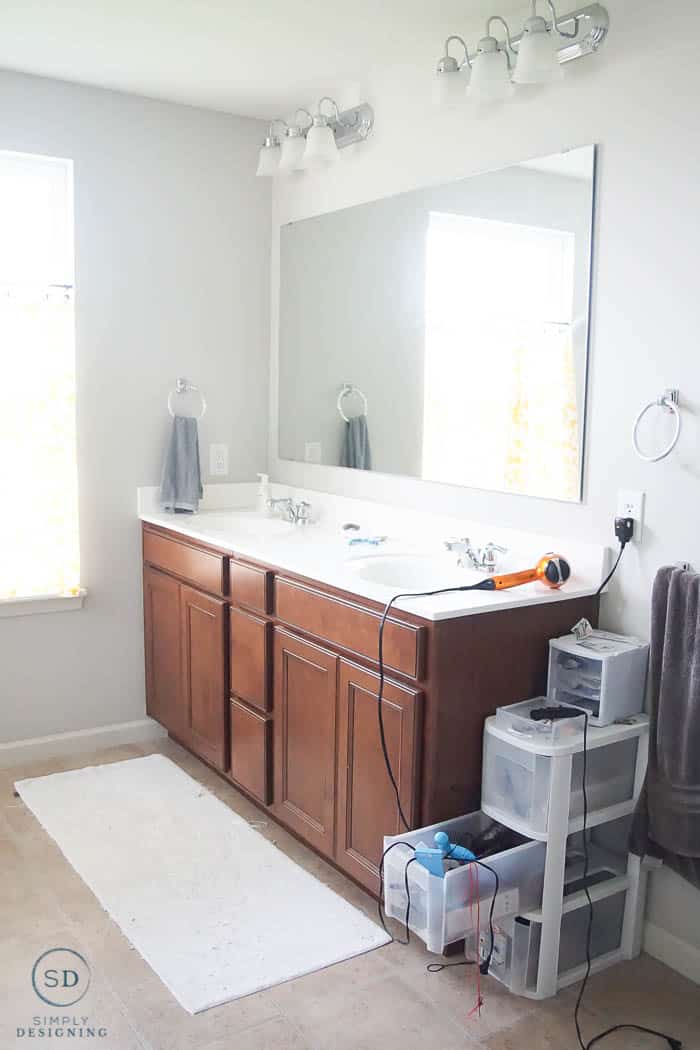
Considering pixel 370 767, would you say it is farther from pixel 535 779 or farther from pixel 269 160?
pixel 269 160

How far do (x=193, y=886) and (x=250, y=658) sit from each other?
27.6 inches

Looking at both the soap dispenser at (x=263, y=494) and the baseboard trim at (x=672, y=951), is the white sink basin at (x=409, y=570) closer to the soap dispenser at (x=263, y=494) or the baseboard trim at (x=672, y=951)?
the soap dispenser at (x=263, y=494)

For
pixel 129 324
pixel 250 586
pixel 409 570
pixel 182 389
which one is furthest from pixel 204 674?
pixel 129 324

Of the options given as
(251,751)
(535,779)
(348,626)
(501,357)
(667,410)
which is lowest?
(251,751)

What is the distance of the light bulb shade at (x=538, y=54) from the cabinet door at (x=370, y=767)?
158cm

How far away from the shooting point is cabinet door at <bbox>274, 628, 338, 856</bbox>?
266cm

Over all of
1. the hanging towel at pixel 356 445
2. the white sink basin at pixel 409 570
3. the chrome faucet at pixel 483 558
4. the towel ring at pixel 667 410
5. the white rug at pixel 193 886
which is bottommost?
the white rug at pixel 193 886

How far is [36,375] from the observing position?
346 centimetres

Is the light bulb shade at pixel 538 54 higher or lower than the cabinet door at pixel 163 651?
higher

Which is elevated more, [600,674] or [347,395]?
[347,395]

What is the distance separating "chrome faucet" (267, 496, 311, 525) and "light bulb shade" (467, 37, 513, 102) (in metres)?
1.59

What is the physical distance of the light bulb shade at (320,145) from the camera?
10.6 ft

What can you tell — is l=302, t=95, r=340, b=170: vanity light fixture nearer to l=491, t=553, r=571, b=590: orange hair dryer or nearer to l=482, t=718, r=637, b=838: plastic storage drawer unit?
l=491, t=553, r=571, b=590: orange hair dryer

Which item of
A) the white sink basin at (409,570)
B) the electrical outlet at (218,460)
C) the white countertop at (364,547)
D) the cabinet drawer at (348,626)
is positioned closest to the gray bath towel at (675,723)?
the white countertop at (364,547)
